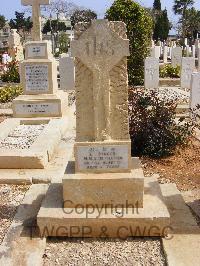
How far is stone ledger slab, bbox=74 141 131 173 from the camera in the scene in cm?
382

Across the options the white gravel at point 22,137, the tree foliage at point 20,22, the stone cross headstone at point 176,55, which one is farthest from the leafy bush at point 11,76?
the tree foliage at point 20,22

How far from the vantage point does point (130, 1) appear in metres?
14.7

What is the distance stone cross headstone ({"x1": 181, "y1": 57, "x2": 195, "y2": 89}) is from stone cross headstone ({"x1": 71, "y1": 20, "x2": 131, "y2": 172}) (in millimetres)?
9938

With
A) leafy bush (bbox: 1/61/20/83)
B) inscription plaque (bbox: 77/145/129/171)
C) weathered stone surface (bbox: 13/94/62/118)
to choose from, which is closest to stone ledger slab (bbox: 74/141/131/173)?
inscription plaque (bbox: 77/145/129/171)

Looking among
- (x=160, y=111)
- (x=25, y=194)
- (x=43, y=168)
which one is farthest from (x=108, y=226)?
(x=160, y=111)

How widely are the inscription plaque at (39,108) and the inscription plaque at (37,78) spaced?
417 mm

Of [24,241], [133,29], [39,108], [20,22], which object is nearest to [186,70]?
[133,29]

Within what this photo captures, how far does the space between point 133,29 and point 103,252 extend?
12.5 m

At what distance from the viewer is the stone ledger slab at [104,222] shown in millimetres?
3602

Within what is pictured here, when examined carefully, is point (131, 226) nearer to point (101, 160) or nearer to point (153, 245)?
point (153, 245)

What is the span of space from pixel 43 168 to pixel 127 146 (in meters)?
Answer: 2.16

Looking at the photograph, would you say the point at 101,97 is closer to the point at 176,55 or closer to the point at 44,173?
the point at 44,173

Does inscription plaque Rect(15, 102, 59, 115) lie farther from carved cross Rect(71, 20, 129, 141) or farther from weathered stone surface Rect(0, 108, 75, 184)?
carved cross Rect(71, 20, 129, 141)

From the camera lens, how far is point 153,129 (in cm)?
602
